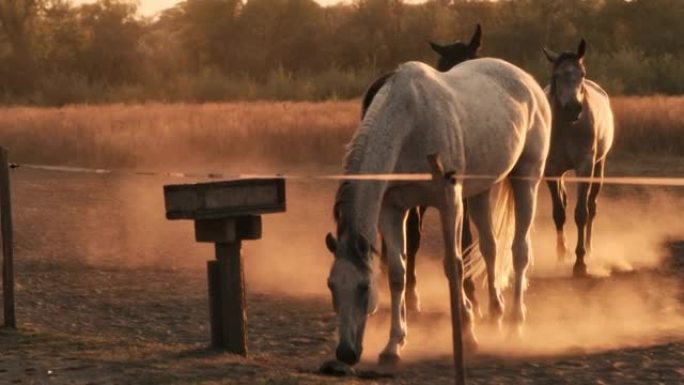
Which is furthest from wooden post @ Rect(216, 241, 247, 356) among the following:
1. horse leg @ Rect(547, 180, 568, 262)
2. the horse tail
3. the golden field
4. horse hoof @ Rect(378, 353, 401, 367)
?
the golden field

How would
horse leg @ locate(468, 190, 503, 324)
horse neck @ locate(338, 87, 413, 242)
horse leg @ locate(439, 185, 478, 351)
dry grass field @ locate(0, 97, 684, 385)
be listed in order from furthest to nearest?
horse leg @ locate(468, 190, 503, 324) < dry grass field @ locate(0, 97, 684, 385) < horse neck @ locate(338, 87, 413, 242) < horse leg @ locate(439, 185, 478, 351)

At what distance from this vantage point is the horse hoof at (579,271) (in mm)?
13133

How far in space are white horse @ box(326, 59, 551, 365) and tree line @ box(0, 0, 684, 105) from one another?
131ft

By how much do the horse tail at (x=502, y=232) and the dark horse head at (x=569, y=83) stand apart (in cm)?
296

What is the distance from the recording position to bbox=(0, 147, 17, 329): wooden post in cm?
989

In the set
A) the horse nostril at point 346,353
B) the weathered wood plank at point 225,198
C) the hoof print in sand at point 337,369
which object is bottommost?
the hoof print in sand at point 337,369

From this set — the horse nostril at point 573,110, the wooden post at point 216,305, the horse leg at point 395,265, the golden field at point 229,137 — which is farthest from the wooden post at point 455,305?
the golden field at point 229,137

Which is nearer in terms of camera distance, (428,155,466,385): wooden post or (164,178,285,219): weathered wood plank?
(428,155,466,385): wooden post

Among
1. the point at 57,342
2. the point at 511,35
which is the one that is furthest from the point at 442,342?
the point at 511,35

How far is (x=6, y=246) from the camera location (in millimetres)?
10164

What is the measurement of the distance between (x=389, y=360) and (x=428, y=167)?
4.01 ft

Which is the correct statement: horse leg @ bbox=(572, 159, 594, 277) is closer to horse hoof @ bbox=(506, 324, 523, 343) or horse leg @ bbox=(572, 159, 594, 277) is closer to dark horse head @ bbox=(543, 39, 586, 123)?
dark horse head @ bbox=(543, 39, 586, 123)

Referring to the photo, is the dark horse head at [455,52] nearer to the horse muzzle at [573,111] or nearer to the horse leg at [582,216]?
the horse muzzle at [573,111]

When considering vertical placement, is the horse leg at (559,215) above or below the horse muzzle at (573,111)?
below
